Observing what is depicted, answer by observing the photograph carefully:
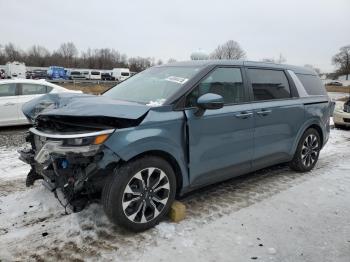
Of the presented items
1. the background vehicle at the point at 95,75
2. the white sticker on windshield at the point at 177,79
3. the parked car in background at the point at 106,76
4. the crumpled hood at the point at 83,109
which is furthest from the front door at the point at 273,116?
the parked car in background at the point at 106,76

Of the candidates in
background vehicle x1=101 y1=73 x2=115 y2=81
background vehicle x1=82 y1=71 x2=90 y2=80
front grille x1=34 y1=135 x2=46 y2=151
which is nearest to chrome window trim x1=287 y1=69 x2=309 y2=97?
front grille x1=34 y1=135 x2=46 y2=151

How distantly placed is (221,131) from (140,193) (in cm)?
126

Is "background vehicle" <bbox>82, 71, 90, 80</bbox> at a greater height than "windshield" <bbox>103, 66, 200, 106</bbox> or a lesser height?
greater

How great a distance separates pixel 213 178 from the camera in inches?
159

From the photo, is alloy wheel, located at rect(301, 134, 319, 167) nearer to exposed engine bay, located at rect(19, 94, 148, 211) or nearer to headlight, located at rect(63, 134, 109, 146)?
exposed engine bay, located at rect(19, 94, 148, 211)

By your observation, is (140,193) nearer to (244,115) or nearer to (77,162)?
(77,162)

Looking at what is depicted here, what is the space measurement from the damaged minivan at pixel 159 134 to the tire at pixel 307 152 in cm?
33

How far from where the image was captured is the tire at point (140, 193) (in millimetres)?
3186

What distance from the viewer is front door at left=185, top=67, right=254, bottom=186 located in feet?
12.3

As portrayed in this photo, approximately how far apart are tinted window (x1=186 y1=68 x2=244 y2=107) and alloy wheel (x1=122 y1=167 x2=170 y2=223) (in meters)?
0.90

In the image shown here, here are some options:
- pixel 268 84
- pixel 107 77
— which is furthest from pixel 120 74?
pixel 268 84

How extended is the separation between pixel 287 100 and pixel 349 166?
6.87ft

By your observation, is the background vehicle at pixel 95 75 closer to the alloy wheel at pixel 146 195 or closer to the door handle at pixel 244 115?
the door handle at pixel 244 115

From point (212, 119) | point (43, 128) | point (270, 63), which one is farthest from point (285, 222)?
point (43, 128)
